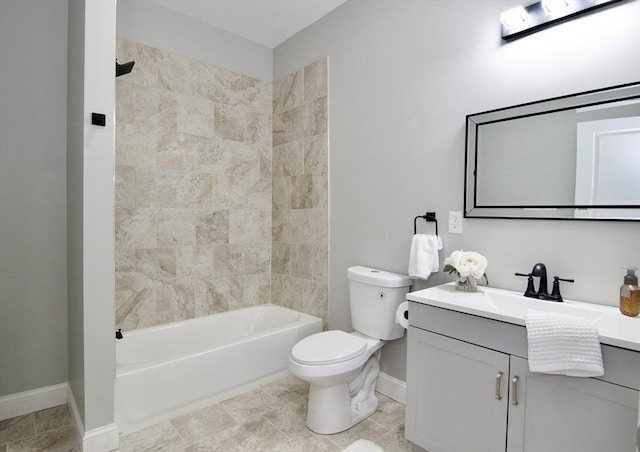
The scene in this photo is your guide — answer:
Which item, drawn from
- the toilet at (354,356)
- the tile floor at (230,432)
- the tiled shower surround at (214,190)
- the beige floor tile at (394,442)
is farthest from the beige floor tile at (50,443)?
the beige floor tile at (394,442)

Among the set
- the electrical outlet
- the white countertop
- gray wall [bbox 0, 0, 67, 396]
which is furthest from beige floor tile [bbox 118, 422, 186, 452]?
the electrical outlet

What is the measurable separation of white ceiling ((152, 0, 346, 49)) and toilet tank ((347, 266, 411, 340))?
199cm

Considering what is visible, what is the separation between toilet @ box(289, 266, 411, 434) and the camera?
188 cm

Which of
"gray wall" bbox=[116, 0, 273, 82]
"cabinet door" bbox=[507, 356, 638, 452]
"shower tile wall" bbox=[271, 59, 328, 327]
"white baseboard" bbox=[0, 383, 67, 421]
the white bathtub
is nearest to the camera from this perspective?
"cabinet door" bbox=[507, 356, 638, 452]

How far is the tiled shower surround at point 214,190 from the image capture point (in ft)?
8.34

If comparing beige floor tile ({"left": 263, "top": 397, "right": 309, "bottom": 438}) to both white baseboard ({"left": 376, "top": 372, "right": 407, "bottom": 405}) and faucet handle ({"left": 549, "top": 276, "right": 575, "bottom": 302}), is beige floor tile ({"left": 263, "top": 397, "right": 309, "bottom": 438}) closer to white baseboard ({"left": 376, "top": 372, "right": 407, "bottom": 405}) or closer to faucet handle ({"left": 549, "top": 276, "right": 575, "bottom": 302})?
white baseboard ({"left": 376, "top": 372, "right": 407, "bottom": 405})

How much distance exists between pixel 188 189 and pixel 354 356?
5.86 feet

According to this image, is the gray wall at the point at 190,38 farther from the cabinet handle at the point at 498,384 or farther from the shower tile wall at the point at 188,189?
the cabinet handle at the point at 498,384

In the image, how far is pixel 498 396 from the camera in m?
1.38

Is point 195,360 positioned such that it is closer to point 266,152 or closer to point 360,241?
point 360,241

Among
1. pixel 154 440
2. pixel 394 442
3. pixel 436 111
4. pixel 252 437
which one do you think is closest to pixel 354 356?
pixel 394 442

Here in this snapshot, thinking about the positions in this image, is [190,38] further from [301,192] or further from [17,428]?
[17,428]

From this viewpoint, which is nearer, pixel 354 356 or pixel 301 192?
pixel 354 356

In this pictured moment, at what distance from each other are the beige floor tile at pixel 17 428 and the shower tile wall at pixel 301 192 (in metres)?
1.81
